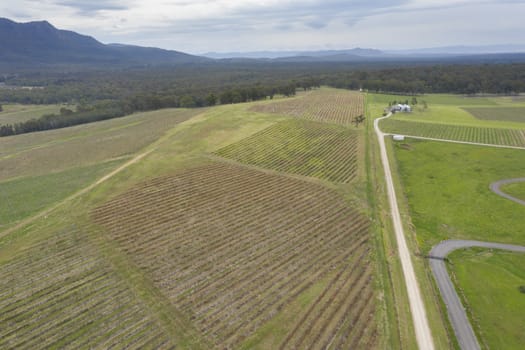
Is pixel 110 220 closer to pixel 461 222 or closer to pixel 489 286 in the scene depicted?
pixel 489 286

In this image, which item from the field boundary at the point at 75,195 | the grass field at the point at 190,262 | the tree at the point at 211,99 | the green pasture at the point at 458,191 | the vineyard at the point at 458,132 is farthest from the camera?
the tree at the point at 211,99

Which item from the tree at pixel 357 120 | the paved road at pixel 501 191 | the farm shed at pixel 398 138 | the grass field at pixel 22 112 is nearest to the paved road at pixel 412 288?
the paved road at pixel 501 191

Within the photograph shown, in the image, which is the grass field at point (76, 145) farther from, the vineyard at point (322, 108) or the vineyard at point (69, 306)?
the vineyard at point (322, 108)

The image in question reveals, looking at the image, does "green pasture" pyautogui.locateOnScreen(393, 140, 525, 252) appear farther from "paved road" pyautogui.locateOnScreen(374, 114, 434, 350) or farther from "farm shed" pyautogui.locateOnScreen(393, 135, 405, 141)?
"paved road" pyautogui.locateOnScreen(374, 114, 434, 350)

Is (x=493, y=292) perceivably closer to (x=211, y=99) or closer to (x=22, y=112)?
(x=211, y=99)

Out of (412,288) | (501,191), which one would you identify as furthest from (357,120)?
(412,288)

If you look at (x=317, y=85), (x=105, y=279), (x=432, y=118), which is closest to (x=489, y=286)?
(x=105, y=279)
